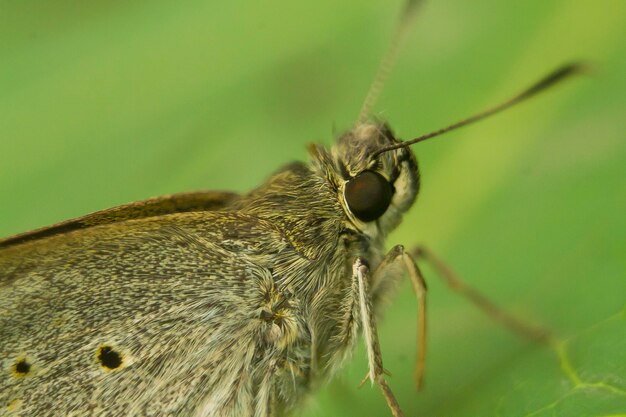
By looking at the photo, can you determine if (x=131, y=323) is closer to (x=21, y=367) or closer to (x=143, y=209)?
(x=21, y=367)

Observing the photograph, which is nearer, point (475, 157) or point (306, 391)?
point (306, 391)

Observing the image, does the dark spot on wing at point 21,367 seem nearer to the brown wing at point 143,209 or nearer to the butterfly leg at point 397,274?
the brown wing at point 143,209

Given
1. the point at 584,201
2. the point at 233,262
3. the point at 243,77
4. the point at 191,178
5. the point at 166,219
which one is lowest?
the point at 584,201

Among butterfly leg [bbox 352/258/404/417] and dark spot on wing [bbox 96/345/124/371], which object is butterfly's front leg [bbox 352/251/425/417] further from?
dark spot on wing [bbox 96/345/124/371]

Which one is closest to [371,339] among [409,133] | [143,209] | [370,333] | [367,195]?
[370,333]

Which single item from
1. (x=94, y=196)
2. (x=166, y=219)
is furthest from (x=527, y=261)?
(x=94, y=196)

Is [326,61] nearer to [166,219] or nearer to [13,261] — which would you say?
[166,219]
